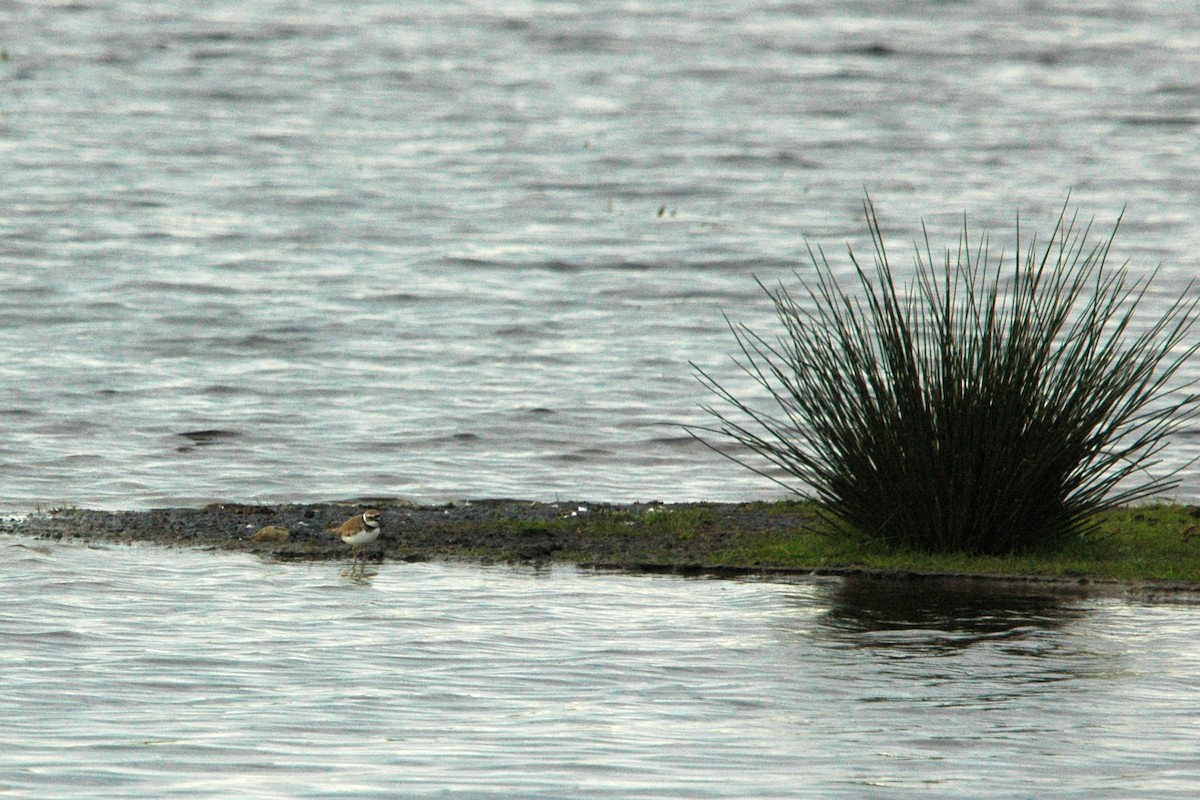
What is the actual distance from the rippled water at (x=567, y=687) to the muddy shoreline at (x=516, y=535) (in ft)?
0.93

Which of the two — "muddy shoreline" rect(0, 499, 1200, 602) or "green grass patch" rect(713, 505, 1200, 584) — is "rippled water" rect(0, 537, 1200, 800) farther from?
"green grass patch" rect(713, 505, 1200, 584)

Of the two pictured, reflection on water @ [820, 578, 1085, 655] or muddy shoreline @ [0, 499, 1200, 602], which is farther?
muddy shoreline @ [0, 499, 1200, 602]

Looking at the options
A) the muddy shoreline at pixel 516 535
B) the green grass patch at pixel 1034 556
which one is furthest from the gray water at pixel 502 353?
the green grass patch at pixel 1034 556

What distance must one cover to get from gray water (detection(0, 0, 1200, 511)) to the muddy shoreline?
114 centimetres

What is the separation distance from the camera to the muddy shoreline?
10.1 m

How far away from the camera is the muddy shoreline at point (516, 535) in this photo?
33.1 ft

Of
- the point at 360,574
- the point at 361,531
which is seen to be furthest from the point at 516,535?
the point at 360,574

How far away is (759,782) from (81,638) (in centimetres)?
344

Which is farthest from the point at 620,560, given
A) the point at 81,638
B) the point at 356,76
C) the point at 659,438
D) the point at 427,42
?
the point at 427,42

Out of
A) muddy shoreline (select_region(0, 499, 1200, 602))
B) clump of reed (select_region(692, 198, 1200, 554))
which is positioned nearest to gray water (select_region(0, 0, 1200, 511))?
muddy shoreline (select_region(0, 499, 1200, 602))

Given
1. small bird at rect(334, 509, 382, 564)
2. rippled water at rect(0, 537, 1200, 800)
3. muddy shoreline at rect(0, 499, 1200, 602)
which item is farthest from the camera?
small bird at rect(334, 509, 382, 564)

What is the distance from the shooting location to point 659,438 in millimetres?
15867

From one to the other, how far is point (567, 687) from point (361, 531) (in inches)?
106

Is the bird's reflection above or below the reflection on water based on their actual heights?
below
